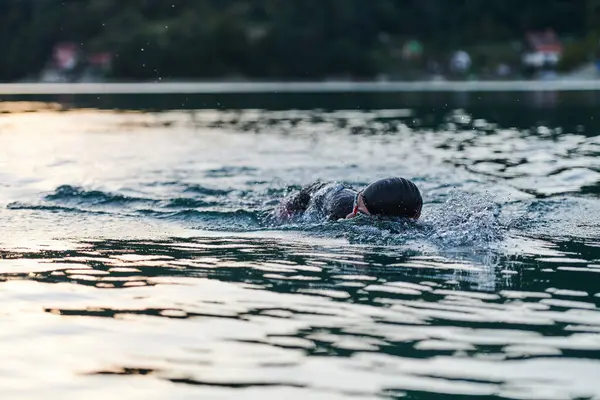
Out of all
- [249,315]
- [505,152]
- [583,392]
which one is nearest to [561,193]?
[505,152]

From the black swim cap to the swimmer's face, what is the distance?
5 cm

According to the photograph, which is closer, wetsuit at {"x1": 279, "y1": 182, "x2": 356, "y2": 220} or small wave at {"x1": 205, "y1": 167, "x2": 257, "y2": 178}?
wetsuit at {"x1": 279, "y1": 182, "x2": 356, "y2": 220}

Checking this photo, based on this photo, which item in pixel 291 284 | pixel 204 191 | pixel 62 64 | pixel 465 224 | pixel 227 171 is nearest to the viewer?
pixel 291 284

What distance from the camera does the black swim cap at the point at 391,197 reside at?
492 inches

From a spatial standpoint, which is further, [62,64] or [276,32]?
[62,64]

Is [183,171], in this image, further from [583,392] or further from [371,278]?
[583,392]

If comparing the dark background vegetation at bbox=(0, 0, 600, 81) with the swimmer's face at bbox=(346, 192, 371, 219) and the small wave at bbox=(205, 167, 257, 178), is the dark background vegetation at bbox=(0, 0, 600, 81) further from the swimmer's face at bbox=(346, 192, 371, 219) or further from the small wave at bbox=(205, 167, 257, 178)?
the swimmer's face at bbox=(346, 192, 371, 219)

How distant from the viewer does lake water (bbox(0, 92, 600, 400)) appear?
7.00 meters

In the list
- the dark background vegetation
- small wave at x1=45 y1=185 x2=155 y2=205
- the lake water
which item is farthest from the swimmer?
the dark background vegetation

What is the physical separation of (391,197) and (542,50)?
3971 inches

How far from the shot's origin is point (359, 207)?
1273cm

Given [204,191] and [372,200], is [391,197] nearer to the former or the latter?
[372,200]

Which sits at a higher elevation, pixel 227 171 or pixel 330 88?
pixel 330 88

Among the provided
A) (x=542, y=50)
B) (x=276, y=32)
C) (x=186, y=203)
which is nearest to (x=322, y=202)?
(x=186, y=203)
